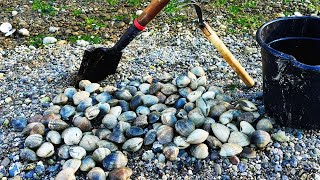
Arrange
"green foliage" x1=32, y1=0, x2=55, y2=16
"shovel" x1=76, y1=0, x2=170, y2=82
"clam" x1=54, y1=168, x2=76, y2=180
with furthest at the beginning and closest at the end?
1. "green foliage" x1=32, y1=0, x2=55, y2=16
2. "shovel" x1=76, y1=0, x2=170, y2=82
3. "clam" x1=54, y1=168, x2=76, y2=180

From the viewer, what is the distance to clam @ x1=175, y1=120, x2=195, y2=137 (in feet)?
6.88

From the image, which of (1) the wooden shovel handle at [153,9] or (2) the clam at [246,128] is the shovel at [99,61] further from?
(2) the clam at [246,128]

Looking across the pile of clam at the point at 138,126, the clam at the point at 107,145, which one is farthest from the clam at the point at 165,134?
the clam at the point at 107,145

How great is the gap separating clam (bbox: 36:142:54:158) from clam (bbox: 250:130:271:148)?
0.91 metres

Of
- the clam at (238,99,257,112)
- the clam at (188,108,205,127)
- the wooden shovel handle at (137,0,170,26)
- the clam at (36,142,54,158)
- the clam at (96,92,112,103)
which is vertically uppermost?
the wooden shovel handle at (137,0,170,26)

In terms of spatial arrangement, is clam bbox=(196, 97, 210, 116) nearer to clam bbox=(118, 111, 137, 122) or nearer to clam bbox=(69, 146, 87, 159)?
clam bbox=(118, 111, 137, 122)

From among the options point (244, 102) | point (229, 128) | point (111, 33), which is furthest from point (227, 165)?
point (111, 33)

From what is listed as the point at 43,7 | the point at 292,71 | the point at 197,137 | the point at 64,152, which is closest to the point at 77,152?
the point at 64,152

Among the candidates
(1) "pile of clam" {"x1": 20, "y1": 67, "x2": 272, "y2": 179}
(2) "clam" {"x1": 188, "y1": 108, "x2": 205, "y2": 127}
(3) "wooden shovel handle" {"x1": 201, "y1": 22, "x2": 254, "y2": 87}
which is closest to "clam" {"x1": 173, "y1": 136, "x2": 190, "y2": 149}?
(1) "pile of clam" {"x1": 20, "y1": 67, "x2": 272, "y2": 179}

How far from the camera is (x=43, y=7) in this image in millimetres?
3586

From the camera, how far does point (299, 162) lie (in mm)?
2023

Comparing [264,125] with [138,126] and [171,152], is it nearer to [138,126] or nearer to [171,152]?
[171,152]

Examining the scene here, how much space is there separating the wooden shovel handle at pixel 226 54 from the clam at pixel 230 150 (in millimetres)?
545

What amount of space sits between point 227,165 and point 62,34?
1722 mm
